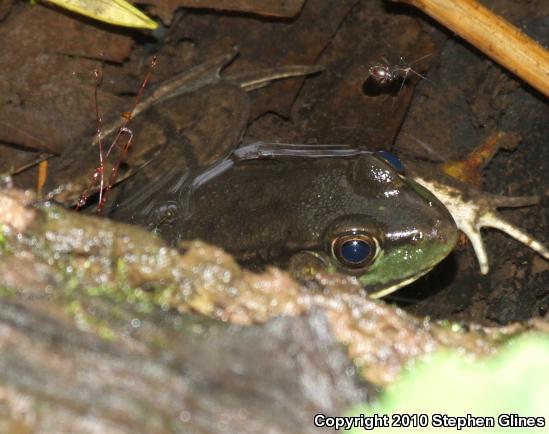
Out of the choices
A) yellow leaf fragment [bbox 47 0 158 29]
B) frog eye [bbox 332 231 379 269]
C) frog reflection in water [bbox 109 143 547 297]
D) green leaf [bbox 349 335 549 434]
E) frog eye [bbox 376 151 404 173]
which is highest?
yellow leaf fragment [bbox 47 0 158 29]

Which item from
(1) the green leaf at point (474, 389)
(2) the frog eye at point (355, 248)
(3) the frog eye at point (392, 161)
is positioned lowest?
(1) the green leaf at point (474, 389)

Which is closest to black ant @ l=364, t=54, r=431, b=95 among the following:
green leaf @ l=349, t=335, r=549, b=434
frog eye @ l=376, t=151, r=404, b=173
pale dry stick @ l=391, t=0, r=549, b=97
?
pale dry stick @ l=391, t=0, r=549, b=97

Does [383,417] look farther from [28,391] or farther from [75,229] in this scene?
[75,229]

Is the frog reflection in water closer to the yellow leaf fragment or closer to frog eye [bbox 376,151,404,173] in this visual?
frog eye [bbox 376,151,404,173]

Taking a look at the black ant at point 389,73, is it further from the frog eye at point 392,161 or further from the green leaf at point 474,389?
the green leaf at point 474,389

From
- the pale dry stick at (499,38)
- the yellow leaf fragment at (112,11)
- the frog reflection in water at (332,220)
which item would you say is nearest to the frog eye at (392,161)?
the frog reflection in water at (332,220)

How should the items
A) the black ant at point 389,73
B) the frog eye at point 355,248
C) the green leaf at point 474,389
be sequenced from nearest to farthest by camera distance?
the green leaf at point 474,389, the frog eye at point 355,248, the black ant at point 389,73

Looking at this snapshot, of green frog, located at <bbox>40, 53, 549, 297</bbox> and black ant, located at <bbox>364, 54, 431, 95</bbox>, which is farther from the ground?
black ant, located at <bbox>364, 54, 431, 95</bbox>
